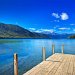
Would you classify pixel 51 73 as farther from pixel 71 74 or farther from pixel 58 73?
pixel 71 74

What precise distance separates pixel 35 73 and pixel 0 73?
20.7 feet

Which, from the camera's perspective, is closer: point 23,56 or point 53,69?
point 53,69

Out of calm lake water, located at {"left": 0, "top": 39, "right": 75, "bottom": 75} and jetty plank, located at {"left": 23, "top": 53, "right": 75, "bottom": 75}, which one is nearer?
jetty plank, located at {"left": 23, "top": 53, "right": 75, "bottom": 75}

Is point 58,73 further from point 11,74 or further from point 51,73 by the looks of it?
point 11,74

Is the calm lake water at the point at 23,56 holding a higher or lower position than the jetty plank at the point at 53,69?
lower

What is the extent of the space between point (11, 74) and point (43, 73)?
5769 mm

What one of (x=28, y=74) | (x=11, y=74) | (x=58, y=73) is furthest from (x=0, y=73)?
(x=58, y=73)

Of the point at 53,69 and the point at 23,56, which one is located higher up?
the point at 53,69

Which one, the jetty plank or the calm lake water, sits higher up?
the jetty plank

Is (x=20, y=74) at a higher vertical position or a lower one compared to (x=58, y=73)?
lower

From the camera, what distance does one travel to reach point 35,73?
842 centimetres

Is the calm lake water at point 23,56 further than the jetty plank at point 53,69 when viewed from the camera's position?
Yes

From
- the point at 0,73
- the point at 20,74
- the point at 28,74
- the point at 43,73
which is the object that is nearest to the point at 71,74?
the point at 43,73

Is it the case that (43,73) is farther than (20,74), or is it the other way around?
(20,74)
